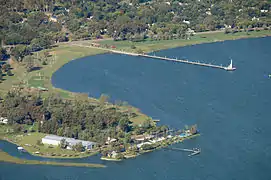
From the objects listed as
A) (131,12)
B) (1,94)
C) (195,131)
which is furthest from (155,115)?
(131,12)

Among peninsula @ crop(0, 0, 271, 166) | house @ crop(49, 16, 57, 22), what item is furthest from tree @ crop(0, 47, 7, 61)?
house @ crop(49, 16, 57, 22)

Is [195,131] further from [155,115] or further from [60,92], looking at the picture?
[60,92]

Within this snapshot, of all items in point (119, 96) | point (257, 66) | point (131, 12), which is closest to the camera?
point (119, 96)

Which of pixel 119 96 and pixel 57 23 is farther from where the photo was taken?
pixel 57 23

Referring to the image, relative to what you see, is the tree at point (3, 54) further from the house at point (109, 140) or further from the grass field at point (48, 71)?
the house at point (109, 140)

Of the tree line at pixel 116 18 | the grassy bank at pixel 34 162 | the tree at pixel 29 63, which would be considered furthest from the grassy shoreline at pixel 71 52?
the grassy bank at pixel 34 162

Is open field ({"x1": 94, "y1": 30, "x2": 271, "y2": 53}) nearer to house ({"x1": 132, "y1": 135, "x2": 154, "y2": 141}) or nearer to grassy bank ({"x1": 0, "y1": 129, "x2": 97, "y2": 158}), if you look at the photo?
house ({"x1": 132, "y1": 135, "x2": 154, "y2": 141})
